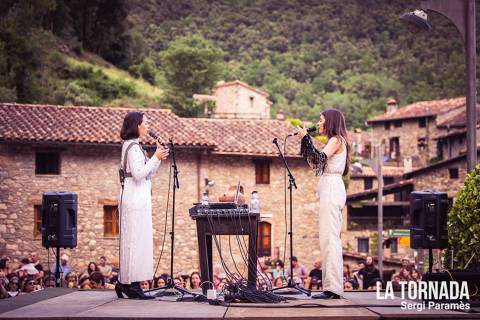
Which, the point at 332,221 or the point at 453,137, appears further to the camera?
the point at 453,137

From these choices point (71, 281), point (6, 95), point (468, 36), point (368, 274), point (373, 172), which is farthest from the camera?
point (373, 172)

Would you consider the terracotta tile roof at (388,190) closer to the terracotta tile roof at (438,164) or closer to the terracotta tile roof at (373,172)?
the terracotta tile roof at (438,164)

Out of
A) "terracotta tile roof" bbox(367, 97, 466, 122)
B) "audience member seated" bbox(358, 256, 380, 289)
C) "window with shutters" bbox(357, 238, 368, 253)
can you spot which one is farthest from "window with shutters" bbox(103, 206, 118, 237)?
"terracotta tile roof" bbox(367, 97, 466, 122)

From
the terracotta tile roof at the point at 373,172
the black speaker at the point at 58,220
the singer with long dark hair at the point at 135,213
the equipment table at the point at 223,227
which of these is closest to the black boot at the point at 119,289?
the singer with long dark hair at the point at 135,213

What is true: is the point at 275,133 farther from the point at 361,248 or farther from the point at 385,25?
the point at 385,25

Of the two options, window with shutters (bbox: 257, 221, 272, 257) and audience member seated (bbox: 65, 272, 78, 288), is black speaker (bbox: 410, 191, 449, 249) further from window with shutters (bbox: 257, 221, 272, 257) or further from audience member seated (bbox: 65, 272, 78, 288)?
window with shutters (bbox: 257, 221, 272, 257)

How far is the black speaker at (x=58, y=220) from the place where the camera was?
7.16 m

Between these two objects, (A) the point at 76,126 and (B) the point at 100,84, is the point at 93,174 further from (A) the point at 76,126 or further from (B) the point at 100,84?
(B) the point at 100,84

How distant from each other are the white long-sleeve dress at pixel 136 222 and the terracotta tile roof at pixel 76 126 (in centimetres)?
1227

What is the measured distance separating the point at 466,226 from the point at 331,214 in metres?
1.49

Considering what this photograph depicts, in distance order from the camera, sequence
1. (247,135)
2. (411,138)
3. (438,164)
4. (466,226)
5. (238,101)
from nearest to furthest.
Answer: (466,226)
(247,135)
(438,164)
(238,101)
(411,138)

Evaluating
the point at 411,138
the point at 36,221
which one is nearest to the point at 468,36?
the point at 36,221

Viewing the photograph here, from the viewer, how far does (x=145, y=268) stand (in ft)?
18.5

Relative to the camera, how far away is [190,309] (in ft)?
15.9
